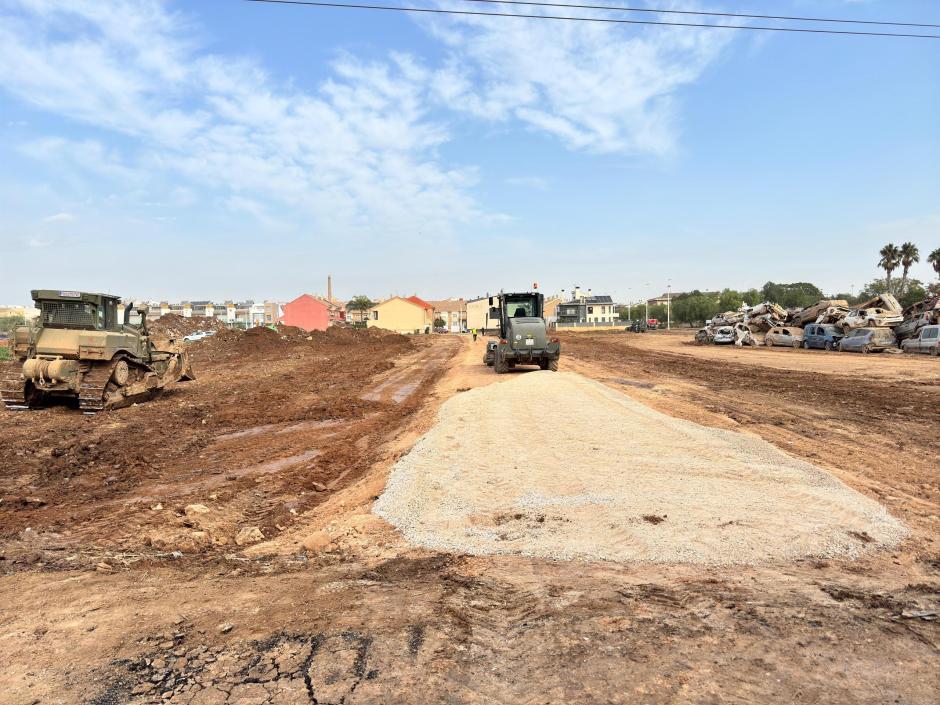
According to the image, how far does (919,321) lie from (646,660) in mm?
34292

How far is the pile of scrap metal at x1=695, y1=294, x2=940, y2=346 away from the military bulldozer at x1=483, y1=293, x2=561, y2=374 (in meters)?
22.1

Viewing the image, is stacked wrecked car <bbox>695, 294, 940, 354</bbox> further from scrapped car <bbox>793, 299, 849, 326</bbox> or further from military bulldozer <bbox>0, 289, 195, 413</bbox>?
military bulldozer <bbox>0, 289, 195, 413</bbox>

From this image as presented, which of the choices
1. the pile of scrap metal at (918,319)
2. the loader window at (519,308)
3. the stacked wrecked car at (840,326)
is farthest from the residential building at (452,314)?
the loader window at (519,308)

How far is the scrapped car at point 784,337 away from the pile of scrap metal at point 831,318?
37.2 inches

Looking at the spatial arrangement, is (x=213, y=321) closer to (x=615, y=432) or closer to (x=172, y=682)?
(x=615, y=432)

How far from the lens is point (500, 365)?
19859mm

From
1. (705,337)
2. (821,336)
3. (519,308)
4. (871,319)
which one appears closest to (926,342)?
(871,319)

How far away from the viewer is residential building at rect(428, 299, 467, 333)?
106m

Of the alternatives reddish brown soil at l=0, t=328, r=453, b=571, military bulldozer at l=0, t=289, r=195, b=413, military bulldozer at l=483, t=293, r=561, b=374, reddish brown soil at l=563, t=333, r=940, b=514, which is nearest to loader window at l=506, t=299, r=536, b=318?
military bulldozer at l=483, t=293, r=561, b=374

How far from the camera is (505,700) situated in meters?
2.87

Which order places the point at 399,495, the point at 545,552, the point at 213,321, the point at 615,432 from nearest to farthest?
the point at 545,552 < the point at 399,495 < the point at 615,432 < the point at 213,321

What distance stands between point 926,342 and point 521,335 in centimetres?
2139

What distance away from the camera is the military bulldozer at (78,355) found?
13.7 metres

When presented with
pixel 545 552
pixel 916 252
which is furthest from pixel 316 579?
pixel 916 252
